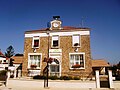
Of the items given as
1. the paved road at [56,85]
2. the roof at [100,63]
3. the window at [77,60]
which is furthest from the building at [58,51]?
the roof at [100,63]

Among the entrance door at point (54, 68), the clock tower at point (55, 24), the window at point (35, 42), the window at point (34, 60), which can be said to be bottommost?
the entrance door at point (54, 68)

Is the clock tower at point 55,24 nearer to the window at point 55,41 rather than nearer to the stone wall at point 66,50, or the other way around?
the window at point 55,41

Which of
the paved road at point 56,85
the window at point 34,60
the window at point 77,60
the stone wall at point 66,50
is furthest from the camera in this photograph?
the window at point 34,60

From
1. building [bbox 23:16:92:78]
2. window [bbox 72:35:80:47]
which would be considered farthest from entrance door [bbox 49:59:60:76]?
window [bbox 72:35:80:47]

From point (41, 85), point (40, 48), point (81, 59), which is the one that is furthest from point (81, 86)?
point (40, 48)

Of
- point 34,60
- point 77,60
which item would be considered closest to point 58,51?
point 77,60

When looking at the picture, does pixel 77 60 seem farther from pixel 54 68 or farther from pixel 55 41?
pixel 55 41

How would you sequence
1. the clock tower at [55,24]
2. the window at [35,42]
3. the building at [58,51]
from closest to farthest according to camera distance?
the building at [58,51] < the window at [35,42] < the clock tower at [55,24]

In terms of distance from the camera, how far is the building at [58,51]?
23562mm

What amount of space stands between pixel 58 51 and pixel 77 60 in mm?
3256

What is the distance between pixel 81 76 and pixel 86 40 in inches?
216

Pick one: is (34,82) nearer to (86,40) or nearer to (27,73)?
(27,73)

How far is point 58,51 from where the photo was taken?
24516mm

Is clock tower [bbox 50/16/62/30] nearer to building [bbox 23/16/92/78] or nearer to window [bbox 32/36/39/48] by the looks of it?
building [bbox 23/16/92/78]
